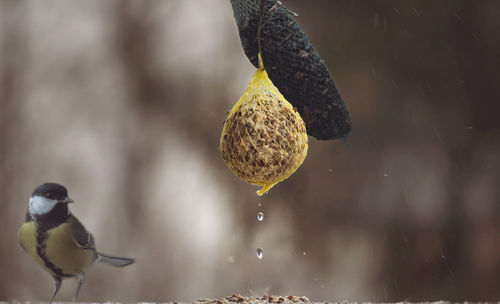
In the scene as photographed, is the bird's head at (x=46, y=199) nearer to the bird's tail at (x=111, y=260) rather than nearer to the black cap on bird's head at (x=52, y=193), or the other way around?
the black cap on bird's head at (x=52, y=193)

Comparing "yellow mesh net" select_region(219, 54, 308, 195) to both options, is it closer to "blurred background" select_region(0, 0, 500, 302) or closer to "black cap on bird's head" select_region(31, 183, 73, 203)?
"black cap on bird's head" select_region(31, 183, 73, 203)

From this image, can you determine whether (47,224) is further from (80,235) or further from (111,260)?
(111,260)

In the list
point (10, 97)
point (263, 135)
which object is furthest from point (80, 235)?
point (10, 97)

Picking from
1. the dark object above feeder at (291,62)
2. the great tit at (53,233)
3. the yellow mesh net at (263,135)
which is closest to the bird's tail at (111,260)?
the great tit at (53,233)

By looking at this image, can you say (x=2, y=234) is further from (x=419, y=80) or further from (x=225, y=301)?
(x=419, y=80)

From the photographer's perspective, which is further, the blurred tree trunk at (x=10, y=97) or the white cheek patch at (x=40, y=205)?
the blurred tree trunk at (x=10, y=97)

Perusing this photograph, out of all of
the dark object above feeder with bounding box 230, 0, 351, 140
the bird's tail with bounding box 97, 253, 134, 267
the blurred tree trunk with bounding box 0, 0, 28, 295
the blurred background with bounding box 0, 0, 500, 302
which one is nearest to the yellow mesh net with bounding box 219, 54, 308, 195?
the dark object above feeder with bounding box 230, 0, 351, 140

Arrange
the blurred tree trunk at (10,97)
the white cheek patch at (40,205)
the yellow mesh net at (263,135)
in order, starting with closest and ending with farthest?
the white cheek patch at (40,205)
the yellow mesh net at (263,135)
the blurred tree trunk at (10,97)
